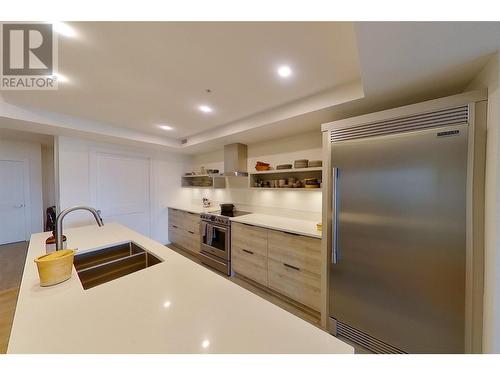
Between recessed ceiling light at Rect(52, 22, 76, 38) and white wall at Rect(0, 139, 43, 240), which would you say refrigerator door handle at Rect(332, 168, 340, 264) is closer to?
recessed ceiling light at Rect(52, 22, 76, 38)

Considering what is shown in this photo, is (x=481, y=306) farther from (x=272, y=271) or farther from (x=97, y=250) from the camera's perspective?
(x=97, y=250)

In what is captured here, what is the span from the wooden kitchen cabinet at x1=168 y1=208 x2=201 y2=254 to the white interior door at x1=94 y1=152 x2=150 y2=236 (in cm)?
50

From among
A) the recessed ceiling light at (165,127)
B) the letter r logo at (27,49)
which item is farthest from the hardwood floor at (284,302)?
the letter r logo at (27,49)

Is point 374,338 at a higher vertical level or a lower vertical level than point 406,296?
lower

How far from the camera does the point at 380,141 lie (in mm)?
1467

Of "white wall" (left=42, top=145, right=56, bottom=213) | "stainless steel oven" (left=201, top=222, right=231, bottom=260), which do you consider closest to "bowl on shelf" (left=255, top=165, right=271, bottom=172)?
"stainless steel oven" (left=201, top=222, right=231, bottom=260)

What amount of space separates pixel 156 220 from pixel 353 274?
4.03 m

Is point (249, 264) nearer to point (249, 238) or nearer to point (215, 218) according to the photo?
point (249, 238)

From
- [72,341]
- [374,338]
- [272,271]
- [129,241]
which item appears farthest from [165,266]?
[374,338]

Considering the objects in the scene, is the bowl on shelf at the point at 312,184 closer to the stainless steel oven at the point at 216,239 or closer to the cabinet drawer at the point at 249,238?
the cabinet drawer at the point at 249,238

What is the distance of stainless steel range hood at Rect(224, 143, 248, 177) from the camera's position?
3334mm

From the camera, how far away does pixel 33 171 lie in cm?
436

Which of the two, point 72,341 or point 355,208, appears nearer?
point 72,341

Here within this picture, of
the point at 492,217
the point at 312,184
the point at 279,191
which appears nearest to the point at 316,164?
the point at 312,184
